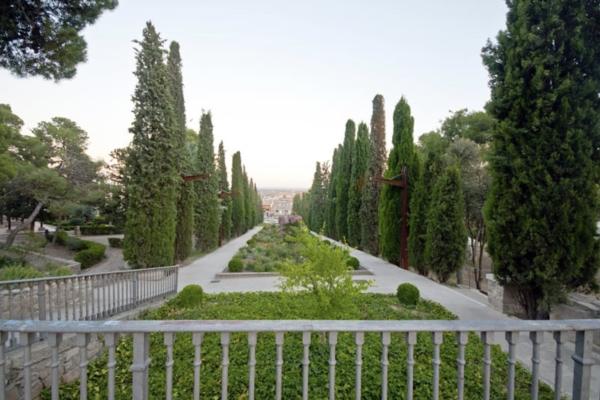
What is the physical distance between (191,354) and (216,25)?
8.60 meters

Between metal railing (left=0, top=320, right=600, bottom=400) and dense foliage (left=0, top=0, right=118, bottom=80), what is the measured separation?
12.3 ft

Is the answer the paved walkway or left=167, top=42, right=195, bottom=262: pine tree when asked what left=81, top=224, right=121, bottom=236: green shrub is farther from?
the paved walkway

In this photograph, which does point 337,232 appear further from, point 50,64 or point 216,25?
point 50,64

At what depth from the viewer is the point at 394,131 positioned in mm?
11820

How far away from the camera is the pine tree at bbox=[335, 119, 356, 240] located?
1952 centimetres

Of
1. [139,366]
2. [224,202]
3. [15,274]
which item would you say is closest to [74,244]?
[224,202]

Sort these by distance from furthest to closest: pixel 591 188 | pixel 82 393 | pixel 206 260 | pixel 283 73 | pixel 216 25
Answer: pixel 206 260
pixel 283 73
pixel 216 25
pixel 591 188
pixel 82 393

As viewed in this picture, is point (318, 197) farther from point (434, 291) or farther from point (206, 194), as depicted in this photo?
point (434, 291)

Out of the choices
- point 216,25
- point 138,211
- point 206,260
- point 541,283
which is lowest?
point 206,260

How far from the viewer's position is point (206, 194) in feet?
52.0

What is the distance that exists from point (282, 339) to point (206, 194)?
15.2 m

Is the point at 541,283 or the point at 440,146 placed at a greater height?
the point at 440,146

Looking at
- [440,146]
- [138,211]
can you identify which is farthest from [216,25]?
[440,146]

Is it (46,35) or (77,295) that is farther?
(77,295)
